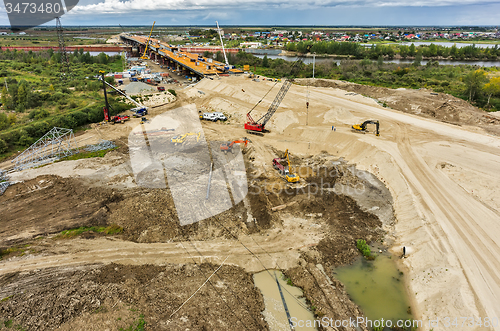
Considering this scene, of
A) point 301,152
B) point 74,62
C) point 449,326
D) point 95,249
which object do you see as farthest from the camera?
point 74,62

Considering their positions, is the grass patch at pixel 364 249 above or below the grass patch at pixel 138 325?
below

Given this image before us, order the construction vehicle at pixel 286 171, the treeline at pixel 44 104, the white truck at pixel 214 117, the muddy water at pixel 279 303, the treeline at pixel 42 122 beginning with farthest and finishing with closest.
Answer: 1. the white truck at pixel 214 117
2. the treeline at pixel 44 104
3. the treeline at pixel 42 122
4. the construction vehicle at pixel 286 171
5. the muddy water at pixel 279 303

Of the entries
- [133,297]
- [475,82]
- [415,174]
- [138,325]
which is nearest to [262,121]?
[415,174]

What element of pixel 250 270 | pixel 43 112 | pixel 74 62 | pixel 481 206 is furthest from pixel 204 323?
pixel 74 62

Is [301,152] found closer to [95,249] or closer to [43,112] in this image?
[95,249]

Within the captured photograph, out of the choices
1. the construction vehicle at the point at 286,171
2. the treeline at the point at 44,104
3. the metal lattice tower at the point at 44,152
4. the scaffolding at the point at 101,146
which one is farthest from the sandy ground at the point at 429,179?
the treeline at the point at 44,104

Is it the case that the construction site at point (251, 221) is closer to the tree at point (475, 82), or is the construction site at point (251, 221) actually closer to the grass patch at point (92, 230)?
the grass patch at point (92, 230)
